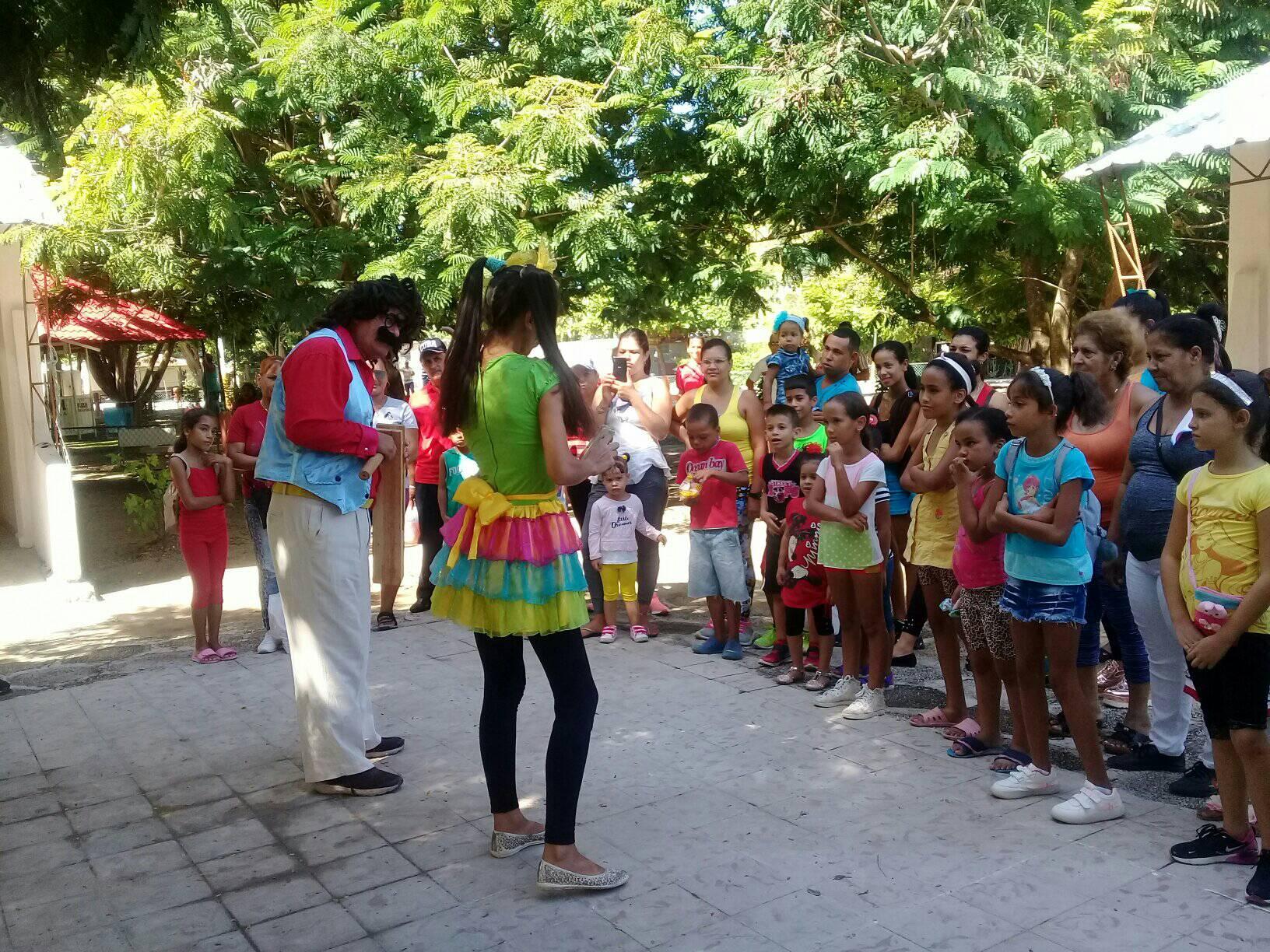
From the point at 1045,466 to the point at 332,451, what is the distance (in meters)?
2.74

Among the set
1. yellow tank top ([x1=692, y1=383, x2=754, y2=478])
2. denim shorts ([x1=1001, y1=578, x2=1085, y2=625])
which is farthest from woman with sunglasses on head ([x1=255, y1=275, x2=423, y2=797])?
yellow tank top ([x1=692, y1=383, x2=754, y2=478])

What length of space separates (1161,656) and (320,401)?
3464 mm

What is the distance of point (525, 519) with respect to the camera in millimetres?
3645

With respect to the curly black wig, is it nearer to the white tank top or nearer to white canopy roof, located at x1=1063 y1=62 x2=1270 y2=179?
the white tank top

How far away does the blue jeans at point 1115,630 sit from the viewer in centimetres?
481

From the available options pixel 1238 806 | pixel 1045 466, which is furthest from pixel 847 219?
pixel 1238 806

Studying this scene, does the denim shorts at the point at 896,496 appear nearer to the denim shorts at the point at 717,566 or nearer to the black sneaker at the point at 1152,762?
the denim shorts at the point at 717,566

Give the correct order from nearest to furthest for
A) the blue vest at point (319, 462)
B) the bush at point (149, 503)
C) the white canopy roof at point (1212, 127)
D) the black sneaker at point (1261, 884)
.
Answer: the black sneaker at point (1261, 884) < the blue vest at point (319, 462) < the white canopy roof at point (1212, 127) < the bush at point (149, 503)

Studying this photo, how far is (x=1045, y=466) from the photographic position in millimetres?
4227

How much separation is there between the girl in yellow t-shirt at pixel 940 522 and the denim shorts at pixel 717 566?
54.1 inches

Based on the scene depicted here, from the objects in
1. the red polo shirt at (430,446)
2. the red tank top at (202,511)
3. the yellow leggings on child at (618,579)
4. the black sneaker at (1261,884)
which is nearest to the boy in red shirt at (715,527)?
the yellow leggings on child at (618,579)

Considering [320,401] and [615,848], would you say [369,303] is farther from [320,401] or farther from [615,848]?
[615,848]

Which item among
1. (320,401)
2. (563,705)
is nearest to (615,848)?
(563,705)

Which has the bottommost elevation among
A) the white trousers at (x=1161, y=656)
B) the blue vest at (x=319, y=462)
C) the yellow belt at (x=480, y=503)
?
the white trousers at (x=1161, y=656)
